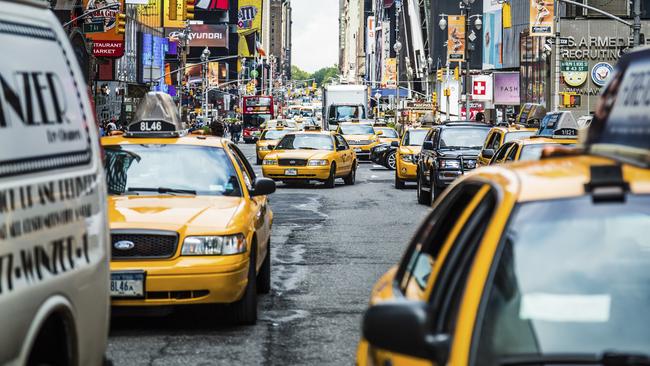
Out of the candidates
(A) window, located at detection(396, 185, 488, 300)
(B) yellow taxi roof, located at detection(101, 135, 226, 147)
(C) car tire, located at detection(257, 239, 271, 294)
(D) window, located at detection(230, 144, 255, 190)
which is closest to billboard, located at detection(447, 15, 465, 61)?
(C) car tire, located at detection(257, 239, 271, 294)

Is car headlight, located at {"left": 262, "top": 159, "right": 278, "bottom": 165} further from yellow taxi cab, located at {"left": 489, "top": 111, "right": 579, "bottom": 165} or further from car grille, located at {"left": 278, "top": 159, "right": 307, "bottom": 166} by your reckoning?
yellow taxi cab, located at {"left": 489, "top": 111, "right": 579, "bottom": 165}

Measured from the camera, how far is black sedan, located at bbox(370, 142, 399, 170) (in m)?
47.3

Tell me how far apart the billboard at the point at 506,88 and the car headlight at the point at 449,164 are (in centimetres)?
6048

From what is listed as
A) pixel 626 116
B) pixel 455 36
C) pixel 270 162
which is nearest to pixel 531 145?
pixel 626 116

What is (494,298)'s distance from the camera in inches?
161

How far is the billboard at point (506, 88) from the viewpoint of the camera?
281 feet

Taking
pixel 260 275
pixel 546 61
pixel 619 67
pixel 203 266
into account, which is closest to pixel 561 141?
pixel 260 275

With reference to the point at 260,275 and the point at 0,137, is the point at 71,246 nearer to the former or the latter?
the point at 0,137

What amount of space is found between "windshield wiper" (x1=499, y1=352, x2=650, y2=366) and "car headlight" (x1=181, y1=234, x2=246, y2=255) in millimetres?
6330

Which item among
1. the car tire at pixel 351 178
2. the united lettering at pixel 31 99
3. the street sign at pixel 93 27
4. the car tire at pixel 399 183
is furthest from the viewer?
the street sign at pixel 93 27

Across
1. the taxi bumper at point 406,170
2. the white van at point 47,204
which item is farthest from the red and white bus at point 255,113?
the white van at point 47,204

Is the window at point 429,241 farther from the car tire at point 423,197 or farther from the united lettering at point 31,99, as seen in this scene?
the car tire at point 423,197

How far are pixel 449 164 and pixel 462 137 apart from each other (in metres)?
1.93

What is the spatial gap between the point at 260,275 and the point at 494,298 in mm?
8571
